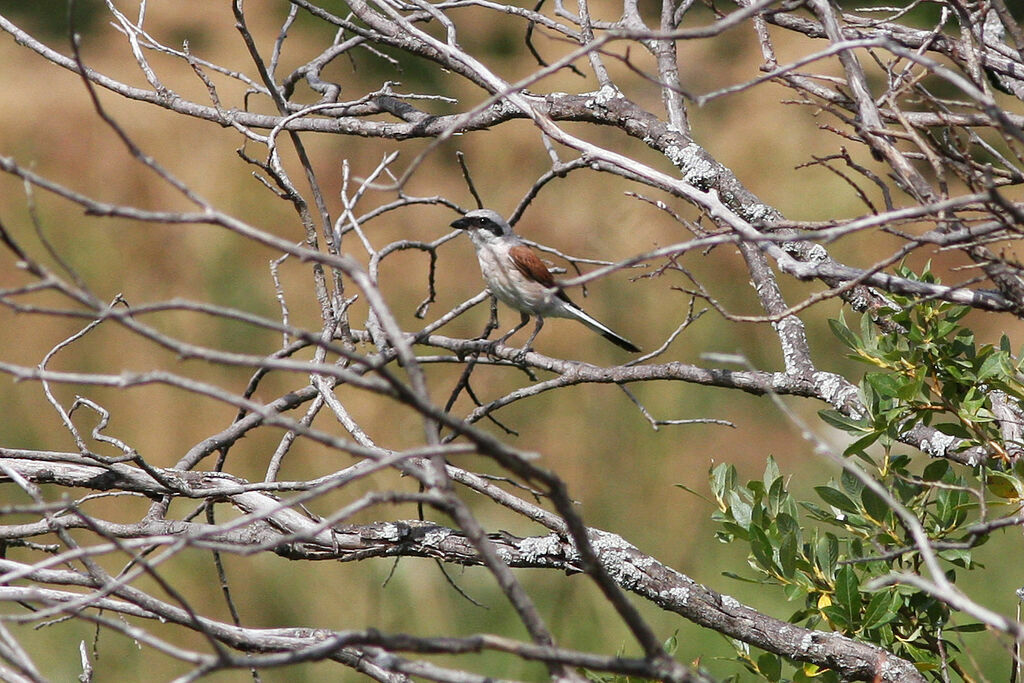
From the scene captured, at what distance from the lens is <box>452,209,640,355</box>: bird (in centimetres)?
335

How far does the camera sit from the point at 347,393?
504 centimetres

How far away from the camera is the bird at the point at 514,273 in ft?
11.0

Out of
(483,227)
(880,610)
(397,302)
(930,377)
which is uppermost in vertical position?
(397,302)

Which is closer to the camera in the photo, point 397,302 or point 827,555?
point 827,555

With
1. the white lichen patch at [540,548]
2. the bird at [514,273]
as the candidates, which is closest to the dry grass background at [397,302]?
the bird at [514,273]

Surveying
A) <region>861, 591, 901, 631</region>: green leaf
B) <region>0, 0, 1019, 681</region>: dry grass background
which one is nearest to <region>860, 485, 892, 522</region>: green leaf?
<region>861, 591, 901, 631</region>: green leaf

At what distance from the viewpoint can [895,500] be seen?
146 cm

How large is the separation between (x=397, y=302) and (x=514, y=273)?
205 cm

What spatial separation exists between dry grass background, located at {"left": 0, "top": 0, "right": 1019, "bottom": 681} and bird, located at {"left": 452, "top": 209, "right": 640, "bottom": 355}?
0.76 meters

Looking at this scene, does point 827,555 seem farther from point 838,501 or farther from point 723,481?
point 723,481

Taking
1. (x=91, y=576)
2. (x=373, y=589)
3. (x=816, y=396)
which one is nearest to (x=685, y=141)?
(x=816, y=396)

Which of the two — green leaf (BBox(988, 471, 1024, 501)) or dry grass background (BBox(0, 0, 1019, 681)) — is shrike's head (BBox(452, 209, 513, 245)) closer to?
dry grass background (BBox(0, 0, 1019, 681))

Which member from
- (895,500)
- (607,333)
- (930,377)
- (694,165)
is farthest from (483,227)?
(895,500)

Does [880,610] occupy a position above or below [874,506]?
below
